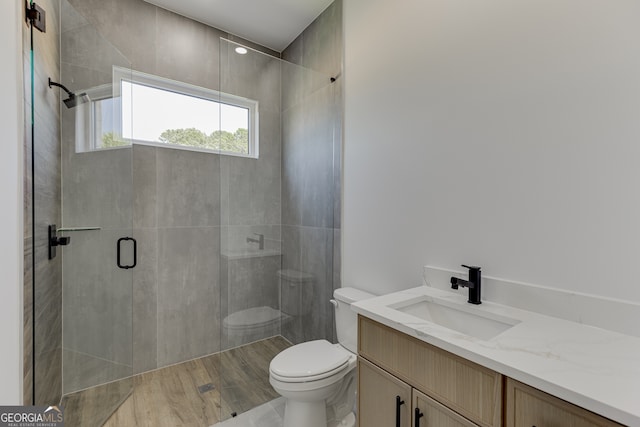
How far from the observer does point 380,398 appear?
1127 mm

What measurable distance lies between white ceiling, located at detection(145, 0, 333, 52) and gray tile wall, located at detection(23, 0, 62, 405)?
3.06 ft

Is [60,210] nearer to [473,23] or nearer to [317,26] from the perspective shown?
[317,26]

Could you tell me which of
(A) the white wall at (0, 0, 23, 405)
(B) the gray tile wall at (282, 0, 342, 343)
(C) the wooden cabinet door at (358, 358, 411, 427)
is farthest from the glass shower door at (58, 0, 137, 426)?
(C) the wooden cabinet door at (358, 358, 411, 427)

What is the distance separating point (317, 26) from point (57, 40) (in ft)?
5.77

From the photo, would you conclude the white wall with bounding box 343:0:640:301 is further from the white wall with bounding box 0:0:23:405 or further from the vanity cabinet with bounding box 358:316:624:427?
the white wall with bounding box 0:0:23:405

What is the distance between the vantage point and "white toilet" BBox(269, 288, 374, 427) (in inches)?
58.8

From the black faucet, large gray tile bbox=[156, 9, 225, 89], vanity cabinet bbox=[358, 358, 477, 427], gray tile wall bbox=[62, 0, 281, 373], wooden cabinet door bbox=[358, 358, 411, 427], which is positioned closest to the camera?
vanity cabinet bbox=[358, 358, 477, 427]

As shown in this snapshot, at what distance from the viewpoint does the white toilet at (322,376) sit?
1493 mm

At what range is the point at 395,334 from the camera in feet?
3.48

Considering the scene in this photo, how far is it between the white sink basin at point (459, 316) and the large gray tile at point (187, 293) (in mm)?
1865

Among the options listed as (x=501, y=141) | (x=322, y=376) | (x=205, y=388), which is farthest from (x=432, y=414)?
(x=205, y=388)

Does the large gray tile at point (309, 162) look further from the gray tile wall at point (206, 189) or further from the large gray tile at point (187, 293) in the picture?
the large gray tile at point (187, 293)

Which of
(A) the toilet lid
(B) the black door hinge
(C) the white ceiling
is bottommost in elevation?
(A) the toilet lid

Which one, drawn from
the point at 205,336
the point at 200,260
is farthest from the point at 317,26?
the point at 205,336
